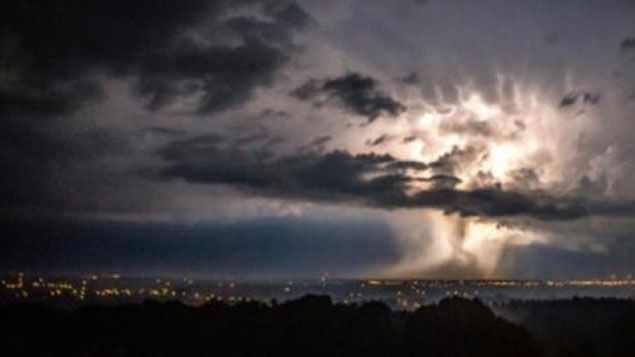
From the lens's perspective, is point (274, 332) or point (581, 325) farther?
point (581, 325)

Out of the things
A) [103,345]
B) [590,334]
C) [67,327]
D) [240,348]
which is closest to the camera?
[103,345]

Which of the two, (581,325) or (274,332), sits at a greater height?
(274,332)

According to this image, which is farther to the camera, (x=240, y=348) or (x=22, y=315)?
(x=22, y=315)

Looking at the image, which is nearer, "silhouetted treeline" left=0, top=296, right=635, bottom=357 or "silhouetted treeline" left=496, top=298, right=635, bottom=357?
"silhouetted treeline" left=0, top=296, right=635, bottom=357

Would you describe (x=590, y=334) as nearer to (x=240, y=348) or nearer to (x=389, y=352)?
(x=389, y=352)

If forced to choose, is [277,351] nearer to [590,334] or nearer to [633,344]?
[633,344]

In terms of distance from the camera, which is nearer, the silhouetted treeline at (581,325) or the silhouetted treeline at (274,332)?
the silhouetted treeline at (274,332)

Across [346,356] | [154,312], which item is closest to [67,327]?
[154,312]

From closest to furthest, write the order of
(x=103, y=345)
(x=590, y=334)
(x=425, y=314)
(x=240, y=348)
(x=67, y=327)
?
(x=103, y=345) < (x=240, y=348) < (x=67, y=327) < (x=425, y=314) < (x=590, y=334)
